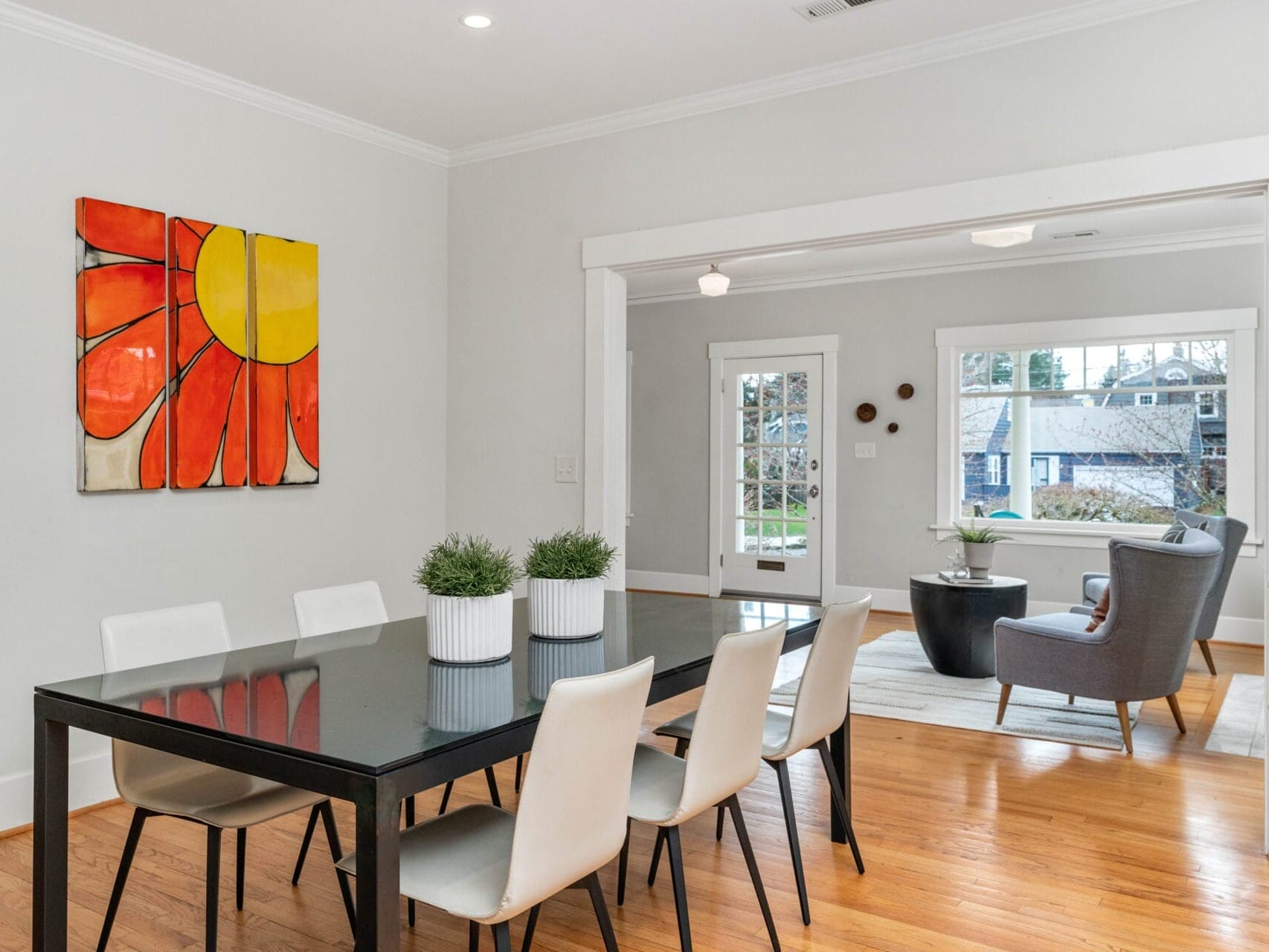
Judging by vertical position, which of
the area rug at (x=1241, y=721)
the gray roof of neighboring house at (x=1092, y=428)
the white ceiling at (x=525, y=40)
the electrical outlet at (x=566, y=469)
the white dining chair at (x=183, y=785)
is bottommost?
the area rug at (x=1241, y=721)

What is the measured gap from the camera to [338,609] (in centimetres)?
293

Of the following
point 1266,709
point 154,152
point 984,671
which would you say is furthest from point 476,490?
point 1266,709

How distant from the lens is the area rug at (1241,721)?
405 cm

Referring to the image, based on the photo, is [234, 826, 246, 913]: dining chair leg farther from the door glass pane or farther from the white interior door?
the door glass pane

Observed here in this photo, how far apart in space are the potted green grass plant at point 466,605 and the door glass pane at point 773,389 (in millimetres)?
5817

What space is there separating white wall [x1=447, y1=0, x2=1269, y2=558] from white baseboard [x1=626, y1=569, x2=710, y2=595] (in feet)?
12.4

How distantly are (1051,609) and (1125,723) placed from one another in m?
2.79

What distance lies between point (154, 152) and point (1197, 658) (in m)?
5.96

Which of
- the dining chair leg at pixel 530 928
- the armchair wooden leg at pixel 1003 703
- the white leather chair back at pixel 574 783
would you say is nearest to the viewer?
the white leather chair back at pixel 574 783

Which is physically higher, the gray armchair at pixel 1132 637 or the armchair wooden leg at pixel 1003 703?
the gray armchair at pixel 1132 637

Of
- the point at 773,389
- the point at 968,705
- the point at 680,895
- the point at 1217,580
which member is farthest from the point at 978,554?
the point at 680,895

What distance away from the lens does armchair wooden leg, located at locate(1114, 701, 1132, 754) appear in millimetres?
4000

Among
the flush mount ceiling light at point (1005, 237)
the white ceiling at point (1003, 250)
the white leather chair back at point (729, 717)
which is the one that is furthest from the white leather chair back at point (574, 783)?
the flush mount ceiling light at point (1005, 237)

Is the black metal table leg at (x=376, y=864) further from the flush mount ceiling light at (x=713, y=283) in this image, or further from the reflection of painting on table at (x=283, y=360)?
the flush mount ceiling light at (x=713, y=283)
